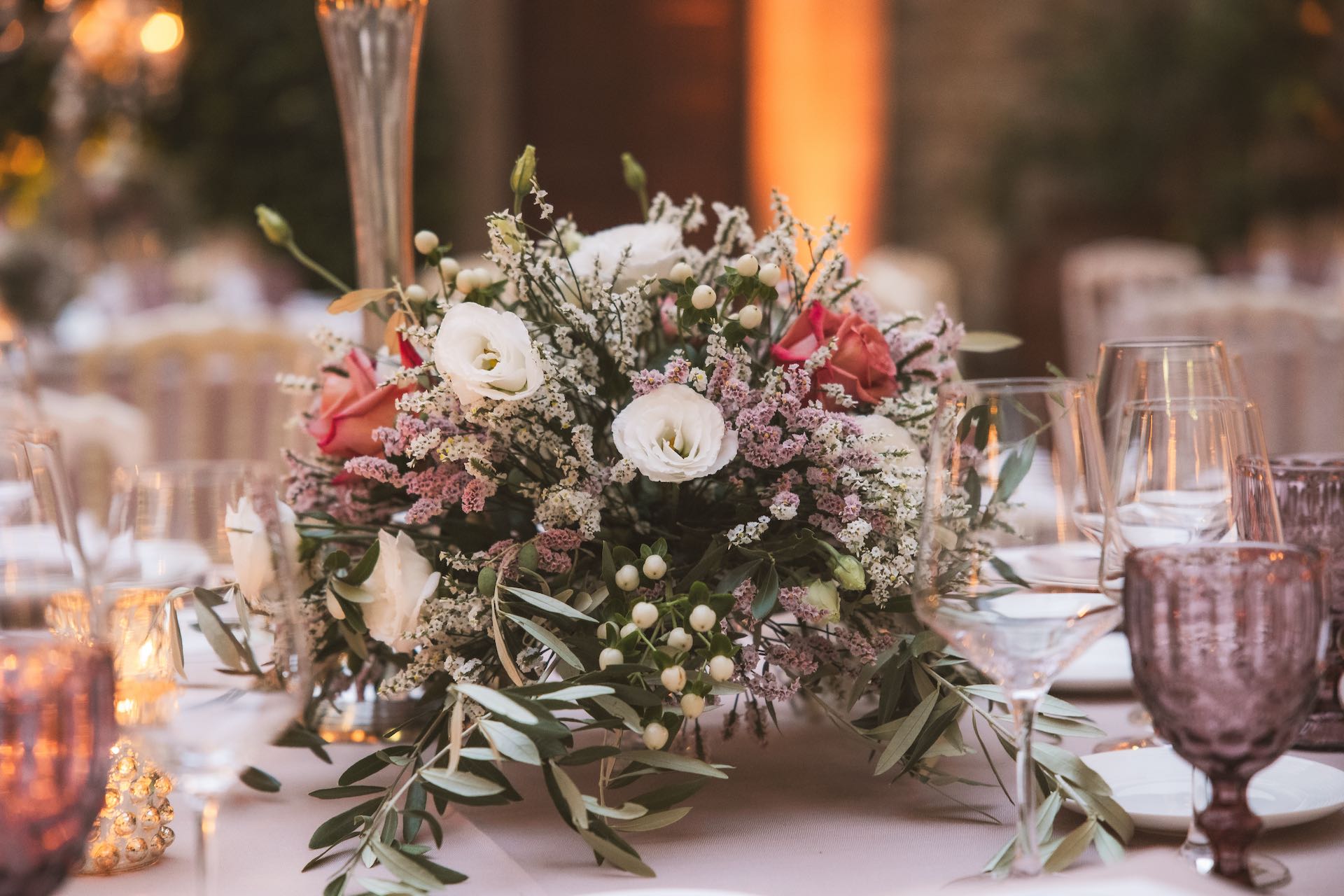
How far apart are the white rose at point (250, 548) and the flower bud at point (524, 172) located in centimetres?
31

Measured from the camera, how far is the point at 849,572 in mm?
836

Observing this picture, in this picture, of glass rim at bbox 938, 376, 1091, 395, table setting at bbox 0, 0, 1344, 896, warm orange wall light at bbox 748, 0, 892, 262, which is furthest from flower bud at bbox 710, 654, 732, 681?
warm orange wall light at bbox 748, 0, 892, 262

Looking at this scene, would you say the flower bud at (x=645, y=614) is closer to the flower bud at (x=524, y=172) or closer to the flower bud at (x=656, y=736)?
the flower bud at (x=656, y=736)

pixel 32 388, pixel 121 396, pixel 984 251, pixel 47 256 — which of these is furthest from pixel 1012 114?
pixel 32 388

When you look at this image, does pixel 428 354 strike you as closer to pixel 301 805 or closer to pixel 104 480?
pixel 301 805

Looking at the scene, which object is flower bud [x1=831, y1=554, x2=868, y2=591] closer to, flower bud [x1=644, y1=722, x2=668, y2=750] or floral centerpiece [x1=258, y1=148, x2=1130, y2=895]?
floral centerpiece [x1=258, y1=148, x2=1130, y2=895]

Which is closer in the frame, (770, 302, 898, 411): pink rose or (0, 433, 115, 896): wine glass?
(0, 433, 115, 896): wine glass

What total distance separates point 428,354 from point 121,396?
1.69 m

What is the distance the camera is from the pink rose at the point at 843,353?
908mm

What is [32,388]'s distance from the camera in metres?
1.31

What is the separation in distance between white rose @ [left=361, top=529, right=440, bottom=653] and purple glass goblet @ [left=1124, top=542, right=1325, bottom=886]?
1.39 ft

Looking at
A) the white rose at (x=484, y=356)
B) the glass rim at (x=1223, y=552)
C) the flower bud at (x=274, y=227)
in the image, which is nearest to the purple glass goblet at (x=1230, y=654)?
the glass rim at (x=1223, y=552)

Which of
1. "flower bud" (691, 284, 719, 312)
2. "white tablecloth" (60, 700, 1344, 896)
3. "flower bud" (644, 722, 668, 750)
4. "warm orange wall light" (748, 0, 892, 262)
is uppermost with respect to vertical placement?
"warm orange wall light" (748, 0, 892, 262)

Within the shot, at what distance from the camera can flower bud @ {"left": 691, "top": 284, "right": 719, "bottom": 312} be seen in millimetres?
855
